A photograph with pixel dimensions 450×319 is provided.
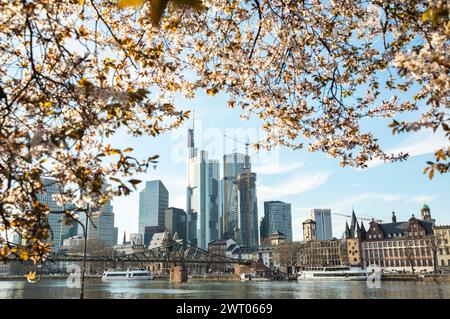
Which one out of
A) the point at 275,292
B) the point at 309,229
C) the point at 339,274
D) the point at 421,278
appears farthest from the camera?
the point at 309,229

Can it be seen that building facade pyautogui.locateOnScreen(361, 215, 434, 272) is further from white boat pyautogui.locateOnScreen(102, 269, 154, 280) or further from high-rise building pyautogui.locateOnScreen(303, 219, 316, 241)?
white boat pyautogui.locateOnScreen(102, 269, 154, 280)

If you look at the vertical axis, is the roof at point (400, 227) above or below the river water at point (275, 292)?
above

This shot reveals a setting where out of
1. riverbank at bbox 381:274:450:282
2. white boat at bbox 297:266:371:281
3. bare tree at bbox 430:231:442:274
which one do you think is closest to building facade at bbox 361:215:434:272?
bare tree at bbox 430:231:442:274

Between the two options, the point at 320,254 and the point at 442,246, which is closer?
the point at 442,246

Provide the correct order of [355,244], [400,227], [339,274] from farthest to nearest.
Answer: [355,244] < [400,227] < [339,274]

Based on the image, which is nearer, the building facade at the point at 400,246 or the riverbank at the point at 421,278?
the riverbank at the point at 421,278

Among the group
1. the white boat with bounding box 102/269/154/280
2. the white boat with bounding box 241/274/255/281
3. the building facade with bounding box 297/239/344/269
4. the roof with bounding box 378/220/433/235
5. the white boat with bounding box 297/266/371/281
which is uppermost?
the roof with bounding box 378/220/433/235

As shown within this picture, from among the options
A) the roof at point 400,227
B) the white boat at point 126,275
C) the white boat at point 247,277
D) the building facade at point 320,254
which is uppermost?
the roof at point 400,227

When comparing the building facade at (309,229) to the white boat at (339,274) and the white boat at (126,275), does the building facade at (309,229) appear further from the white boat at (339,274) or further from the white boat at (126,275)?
the white boat at (126,275)

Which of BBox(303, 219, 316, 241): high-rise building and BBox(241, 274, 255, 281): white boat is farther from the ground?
BBox(303, 219, 316, 241): high-rise building

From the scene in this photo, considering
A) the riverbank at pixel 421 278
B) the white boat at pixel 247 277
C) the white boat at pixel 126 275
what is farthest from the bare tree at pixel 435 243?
the white boat at pixel 126 275

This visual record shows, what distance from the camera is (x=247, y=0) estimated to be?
8.16 m

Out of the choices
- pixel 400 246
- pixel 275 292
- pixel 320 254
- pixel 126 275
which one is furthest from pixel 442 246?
pixel 126 275

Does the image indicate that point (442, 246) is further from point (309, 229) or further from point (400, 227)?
point (309, 229)
